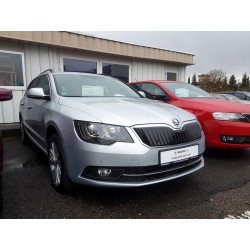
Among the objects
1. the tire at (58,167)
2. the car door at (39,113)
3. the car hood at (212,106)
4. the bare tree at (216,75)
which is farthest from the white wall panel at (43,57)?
the bare tree at (216,75)

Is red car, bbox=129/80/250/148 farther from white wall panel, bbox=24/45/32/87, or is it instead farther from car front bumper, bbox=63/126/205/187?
white wall panel, bbox=24/45/32/87

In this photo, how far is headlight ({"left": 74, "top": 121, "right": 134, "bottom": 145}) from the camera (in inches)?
76.0

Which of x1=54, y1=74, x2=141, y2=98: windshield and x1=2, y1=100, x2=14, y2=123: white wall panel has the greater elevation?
x1=54, y1=74, x2=141, y2=98: windshield

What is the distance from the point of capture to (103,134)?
194 cm

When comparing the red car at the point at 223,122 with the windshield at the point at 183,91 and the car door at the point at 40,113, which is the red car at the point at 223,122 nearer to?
the windshield at the point at 183,91

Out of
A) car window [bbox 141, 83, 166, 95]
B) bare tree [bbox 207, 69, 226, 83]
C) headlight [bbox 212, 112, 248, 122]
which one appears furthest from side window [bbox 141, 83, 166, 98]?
bare tree [bbox 207, 69, 226, 83]

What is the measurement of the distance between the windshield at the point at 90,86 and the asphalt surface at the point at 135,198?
120cm

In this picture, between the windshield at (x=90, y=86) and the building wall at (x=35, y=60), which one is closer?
the windshield at (x=90, y=86)

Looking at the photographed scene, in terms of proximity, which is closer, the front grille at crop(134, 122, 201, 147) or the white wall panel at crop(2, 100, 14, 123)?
the front grille at crop(134, 122, 201, 147)

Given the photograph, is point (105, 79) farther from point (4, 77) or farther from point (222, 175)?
point (4, 77)

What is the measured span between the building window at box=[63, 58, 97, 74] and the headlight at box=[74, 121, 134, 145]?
568 cm

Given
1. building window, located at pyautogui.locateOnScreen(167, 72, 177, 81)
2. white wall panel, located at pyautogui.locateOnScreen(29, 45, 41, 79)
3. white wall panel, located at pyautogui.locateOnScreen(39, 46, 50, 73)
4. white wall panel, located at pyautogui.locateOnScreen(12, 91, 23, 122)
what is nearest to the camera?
white wall panel, located at pyautogui.locateOnScreen(12, 91, 23, 122)

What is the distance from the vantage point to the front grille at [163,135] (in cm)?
197
